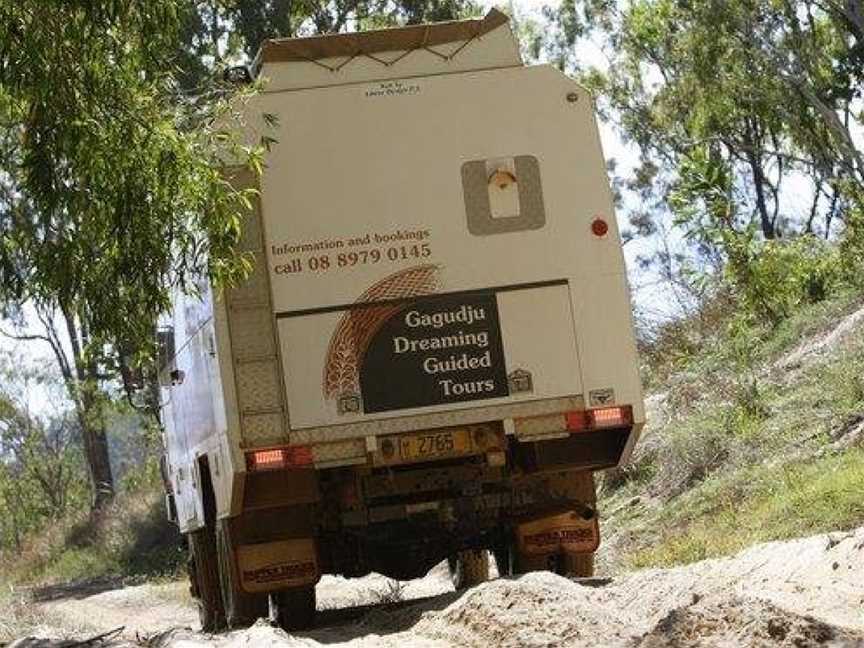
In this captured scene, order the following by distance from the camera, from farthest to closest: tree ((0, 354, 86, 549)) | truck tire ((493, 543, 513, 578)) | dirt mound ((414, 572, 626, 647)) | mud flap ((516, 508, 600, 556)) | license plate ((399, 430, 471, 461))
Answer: tree ((0, 354, 86, 549)) → truck tire ((493, 543, 513, 578)) → mud flap ((516, 508, 600, 556)) → license plate ((399, 430, 471, 461)) → dirt mound ((414, 572, 626, 647))

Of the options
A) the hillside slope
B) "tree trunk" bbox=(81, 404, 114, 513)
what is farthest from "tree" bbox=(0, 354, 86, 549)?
the hillside slope

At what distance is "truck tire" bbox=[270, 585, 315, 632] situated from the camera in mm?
13172

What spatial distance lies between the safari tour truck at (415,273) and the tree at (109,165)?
1.18 ft

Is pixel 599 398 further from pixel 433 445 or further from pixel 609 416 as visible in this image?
pixel 433 445

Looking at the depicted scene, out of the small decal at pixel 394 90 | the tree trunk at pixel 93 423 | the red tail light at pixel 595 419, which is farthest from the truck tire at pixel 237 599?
the tree trunk at pixel 93 423

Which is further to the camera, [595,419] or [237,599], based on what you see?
[237,599]

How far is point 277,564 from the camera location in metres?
13.0

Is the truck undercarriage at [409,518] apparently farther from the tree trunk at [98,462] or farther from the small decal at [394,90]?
the tree trunk at [98,462]

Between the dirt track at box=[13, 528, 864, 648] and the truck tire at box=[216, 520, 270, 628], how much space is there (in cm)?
56

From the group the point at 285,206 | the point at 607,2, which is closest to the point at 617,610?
the point at 285,206

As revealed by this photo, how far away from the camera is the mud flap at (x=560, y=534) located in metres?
13.5

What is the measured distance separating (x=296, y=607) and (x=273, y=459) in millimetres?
1703

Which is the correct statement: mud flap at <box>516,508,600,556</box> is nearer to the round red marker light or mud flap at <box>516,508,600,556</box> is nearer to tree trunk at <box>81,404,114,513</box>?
the round red marker light

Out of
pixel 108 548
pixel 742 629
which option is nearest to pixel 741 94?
pixel 108 548
